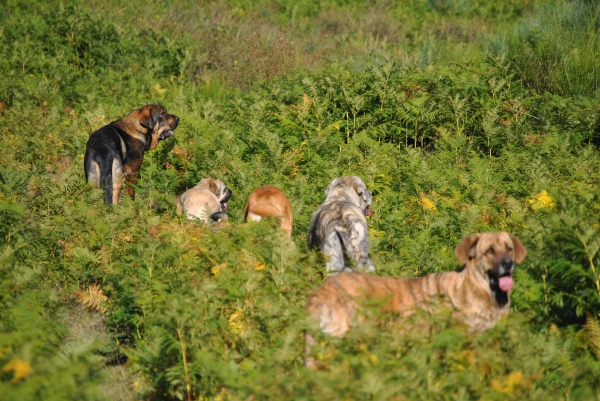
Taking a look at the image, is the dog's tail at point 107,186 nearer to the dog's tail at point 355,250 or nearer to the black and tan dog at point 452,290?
the dog's tail at point 355,250

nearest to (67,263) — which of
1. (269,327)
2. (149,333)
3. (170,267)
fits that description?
(170,267)

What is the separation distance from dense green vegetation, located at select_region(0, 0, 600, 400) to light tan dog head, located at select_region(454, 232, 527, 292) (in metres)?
0.46

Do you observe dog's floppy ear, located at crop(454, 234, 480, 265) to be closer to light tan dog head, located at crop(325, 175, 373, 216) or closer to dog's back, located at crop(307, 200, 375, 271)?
dog's back, located at crop(307, 200, 375, 271)

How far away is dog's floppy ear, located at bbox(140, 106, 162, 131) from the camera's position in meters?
13.0

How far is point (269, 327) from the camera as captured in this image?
21.9ft

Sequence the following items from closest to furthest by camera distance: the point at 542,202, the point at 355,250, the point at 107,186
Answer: the point at 355,250 < the point at 542,202 < the point at 107,186

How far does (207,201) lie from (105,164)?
6.80 feet

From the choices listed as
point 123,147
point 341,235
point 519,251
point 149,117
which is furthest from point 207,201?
point 519,251

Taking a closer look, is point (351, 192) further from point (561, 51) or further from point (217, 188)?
point (561, 51)

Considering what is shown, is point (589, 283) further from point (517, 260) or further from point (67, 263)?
point (67, 263)

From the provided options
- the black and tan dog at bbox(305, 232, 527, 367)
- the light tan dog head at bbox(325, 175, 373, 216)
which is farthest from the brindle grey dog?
the black and tan dog at bbox(305, 232, 527, 367)

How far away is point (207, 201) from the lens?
1112 centimetres

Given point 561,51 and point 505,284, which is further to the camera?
point 561,51

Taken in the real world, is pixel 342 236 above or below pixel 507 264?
below
